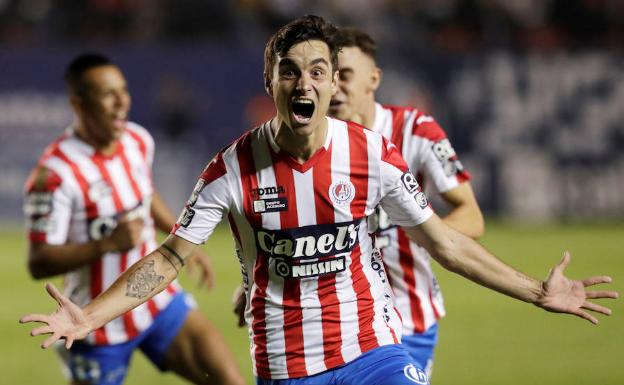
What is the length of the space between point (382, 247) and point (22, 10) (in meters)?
12.9

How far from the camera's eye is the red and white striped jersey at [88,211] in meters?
6.23

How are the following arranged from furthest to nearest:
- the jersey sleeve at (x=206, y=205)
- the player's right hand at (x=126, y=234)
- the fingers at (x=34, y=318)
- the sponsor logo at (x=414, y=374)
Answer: the player's right hand at (x=126, y=234)
the jersey sleeve at (x=206, y=205)
the sponsor logo at (x=414, y=374)
the fingers at (x=34, y=318)

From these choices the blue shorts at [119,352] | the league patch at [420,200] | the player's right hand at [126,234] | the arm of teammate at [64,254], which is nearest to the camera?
the league patch at [420,200]

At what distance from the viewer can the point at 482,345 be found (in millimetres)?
9344

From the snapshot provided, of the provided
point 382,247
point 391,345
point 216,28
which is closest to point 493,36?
point 216,28

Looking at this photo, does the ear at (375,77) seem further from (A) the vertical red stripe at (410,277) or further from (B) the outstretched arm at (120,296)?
(B) the outstretched arm at (120,296)

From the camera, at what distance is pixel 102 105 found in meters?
6.50

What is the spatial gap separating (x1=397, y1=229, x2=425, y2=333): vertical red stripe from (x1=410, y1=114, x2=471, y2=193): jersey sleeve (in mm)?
333

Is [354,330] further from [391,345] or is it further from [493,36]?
[493,36]

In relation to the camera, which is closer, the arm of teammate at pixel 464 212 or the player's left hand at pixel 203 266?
the arm of teammate at pixel 464 212

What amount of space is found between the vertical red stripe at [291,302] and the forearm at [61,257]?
1757mm

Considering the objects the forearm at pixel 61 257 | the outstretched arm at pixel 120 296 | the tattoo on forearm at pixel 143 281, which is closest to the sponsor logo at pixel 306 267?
the outstretched arm at pixel 120 296

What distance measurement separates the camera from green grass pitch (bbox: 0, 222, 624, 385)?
8.30 m

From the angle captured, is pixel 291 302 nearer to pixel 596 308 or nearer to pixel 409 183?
pixel 409 183
